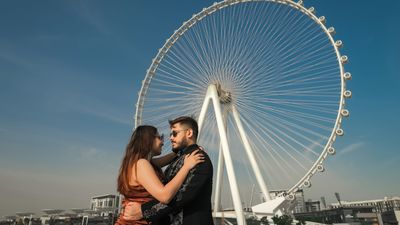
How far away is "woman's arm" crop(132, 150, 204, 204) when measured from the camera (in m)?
2.12

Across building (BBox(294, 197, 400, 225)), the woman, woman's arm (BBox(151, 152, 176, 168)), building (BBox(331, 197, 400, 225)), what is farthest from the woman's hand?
building (BBox(294, 197, 400, 225))

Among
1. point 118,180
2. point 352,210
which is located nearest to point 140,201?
point 118,180

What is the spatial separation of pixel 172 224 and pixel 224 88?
16.9m

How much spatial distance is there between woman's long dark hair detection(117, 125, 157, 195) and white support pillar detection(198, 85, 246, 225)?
14114mm

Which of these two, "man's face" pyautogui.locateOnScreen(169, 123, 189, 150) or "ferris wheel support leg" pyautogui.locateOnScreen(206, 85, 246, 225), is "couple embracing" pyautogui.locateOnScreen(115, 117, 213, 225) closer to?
"man's face" pyautogui.locateOnScreen(169, 123, 189, 150)

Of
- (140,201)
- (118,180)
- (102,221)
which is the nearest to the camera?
(140,201)

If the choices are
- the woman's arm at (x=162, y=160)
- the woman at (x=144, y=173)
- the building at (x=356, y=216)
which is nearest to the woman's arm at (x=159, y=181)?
the woman at (x=144, y=173)

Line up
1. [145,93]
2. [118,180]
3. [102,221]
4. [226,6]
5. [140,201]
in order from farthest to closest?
1. [102,221]
2. [145,93]
3. [226,6]
4. [118,180]
5. [140,201]

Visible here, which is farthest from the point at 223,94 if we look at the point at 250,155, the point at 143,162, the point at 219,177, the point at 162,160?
the point at 143,162

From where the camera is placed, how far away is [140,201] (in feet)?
7.98

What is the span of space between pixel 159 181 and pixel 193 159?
0.29 metres

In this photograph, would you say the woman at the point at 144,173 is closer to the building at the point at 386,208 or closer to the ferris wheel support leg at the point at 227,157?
the ferris wheel support leg at the point at 227,157

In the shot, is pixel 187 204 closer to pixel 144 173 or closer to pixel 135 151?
pixel 144 173

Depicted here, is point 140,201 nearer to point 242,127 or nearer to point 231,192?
point 231,192
